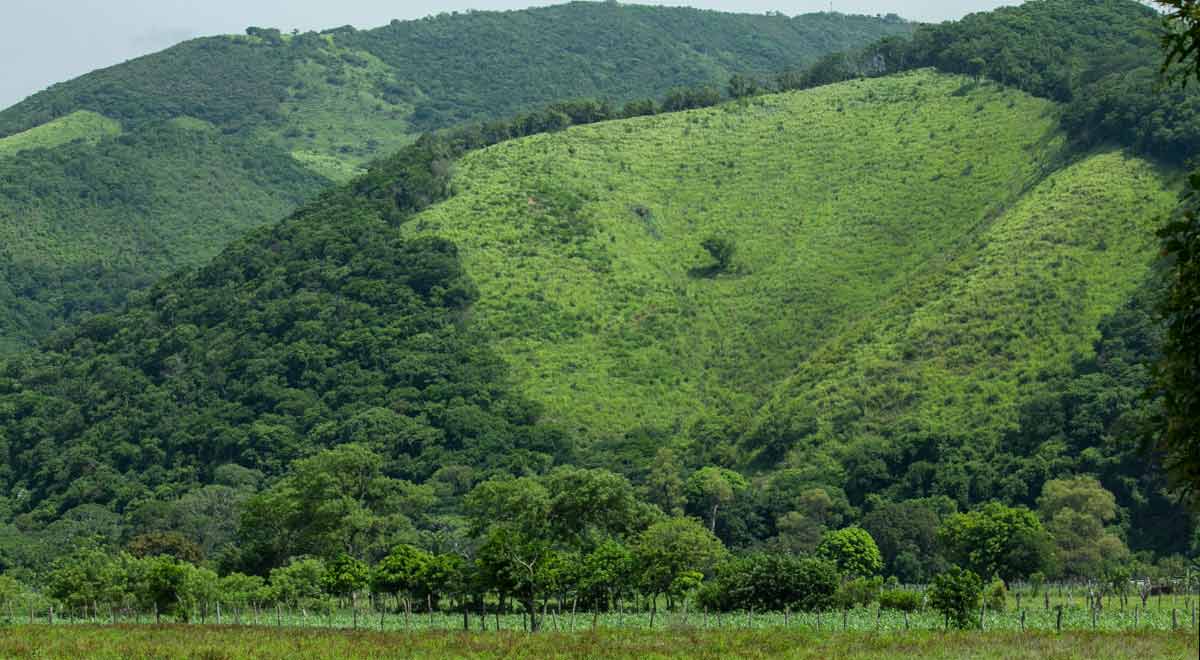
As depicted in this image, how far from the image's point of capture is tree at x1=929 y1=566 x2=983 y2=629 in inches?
1951

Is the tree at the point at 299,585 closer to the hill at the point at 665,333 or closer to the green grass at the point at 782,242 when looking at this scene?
the hill at the point at 665,333

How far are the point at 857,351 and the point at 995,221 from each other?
19.6 meters

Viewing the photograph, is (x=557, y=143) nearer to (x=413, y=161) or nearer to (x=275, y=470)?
(x=413, y=161)

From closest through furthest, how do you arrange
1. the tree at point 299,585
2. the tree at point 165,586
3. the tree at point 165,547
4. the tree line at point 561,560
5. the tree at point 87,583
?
the tree line at point 561,560
the tree at point 165,586
the tree at point 87,583
the tree at point 299,585
the tree at point 165,547

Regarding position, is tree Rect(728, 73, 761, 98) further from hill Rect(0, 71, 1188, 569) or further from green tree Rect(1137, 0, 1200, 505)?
green tree Rect(1137, 0, 1200, 505)

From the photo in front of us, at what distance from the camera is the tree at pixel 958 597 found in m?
49.6

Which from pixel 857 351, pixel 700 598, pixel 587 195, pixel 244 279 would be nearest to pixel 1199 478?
pixel 700 598

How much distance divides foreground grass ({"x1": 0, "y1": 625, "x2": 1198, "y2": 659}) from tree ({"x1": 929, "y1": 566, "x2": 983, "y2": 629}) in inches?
112

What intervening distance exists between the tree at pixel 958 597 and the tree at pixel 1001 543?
22620 millimetres

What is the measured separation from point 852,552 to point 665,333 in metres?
44.5

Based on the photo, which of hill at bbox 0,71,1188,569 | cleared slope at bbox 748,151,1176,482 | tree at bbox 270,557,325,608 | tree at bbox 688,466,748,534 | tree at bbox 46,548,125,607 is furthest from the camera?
hill at bbox 0,71,1188,569

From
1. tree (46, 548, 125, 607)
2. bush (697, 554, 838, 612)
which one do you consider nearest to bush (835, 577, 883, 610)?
bush (697, 554, 838, 612)

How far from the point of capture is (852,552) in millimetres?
81000

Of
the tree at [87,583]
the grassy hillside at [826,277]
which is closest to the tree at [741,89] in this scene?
the grassy hillside at [826,277]
